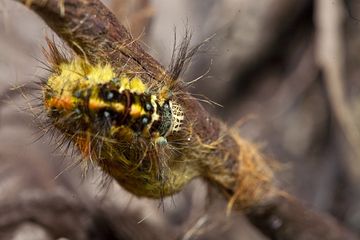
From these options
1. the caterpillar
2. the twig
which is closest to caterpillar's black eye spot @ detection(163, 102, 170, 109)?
the caterpillar

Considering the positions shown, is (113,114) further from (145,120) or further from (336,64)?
(336,64)

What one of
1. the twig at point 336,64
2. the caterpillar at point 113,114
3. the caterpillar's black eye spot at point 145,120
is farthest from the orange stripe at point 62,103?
the twig at point 336,64

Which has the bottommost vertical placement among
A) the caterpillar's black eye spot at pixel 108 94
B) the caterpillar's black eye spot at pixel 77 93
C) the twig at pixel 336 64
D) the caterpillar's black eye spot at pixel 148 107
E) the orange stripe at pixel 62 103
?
the orange stripe at pixel 62 103

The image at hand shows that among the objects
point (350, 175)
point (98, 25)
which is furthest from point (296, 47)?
point (98, 25)

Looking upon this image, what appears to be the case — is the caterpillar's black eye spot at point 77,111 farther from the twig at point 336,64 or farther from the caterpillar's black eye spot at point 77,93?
the twig at point 336,64

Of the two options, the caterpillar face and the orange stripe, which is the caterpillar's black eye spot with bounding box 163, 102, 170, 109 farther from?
the orange stripe

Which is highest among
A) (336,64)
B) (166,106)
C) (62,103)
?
(336,64)

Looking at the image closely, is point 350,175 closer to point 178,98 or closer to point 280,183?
point 280,183

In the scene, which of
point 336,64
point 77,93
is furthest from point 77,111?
point 336,64
